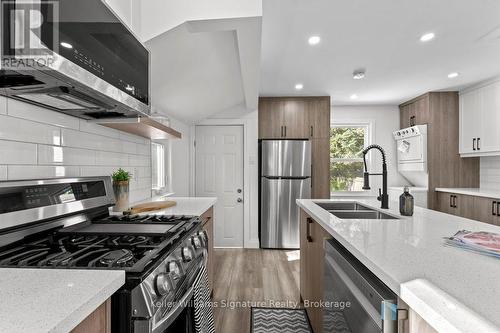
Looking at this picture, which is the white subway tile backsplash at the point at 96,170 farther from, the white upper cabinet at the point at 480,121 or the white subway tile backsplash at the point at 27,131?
the white upper cabinet at the point at 480,121

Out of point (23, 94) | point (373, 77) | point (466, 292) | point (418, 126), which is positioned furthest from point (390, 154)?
point (23, 94)

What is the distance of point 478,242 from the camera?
0.96 meters

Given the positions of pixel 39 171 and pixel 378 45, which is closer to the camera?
pixel 39 171

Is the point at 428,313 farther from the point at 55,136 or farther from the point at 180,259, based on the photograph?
the point at 55,136

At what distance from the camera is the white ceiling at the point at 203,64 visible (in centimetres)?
165

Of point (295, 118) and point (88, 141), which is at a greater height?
point (295, 118)

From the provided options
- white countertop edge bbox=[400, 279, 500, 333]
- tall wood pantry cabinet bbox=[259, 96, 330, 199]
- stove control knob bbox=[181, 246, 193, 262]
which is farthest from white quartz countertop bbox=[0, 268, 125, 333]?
tall wood pantry cabinet bbox=[259, 96, 330, 199]

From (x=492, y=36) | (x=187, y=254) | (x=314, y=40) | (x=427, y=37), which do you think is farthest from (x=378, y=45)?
(x=187, y=254)

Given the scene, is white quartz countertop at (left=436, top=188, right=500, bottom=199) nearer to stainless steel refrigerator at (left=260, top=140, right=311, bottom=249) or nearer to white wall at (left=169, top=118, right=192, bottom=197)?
stainless steel refrigerator at (left=260, top=140, right=311, bottom=249)

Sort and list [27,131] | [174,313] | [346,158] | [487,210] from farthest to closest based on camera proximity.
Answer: [346,158]
[487,210]
[27,131]
[174,313]

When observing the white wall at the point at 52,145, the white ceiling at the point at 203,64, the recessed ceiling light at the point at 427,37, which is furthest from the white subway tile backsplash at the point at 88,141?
the recessed ceiling light at the point at 427,37

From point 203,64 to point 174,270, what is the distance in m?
1.93

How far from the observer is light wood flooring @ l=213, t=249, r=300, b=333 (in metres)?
2.17

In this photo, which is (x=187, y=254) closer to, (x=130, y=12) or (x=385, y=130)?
(x=130, y=12)
